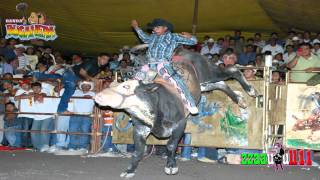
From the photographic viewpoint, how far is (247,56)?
13609 mm

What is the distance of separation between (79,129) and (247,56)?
5304 millimetres

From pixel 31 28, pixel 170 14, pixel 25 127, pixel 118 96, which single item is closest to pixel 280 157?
pixel 118 96

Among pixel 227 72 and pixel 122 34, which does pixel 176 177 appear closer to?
pixel 227 72

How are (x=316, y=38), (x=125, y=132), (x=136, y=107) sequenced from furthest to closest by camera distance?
1. (x=316, y=38)
2. (x=125, y=132)
3. (x=136, y=107)

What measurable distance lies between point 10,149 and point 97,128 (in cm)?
223

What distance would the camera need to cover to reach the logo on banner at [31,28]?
14.5 m

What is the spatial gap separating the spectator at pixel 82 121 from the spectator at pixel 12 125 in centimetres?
133

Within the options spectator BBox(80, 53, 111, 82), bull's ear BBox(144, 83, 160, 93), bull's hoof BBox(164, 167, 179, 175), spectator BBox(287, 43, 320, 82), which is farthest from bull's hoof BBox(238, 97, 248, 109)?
spectator BBox(80, 53, 111, 82)

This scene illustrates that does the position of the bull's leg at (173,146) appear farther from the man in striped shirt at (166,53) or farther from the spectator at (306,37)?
the spectator at (306,37)

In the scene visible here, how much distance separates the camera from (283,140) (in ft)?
30.5

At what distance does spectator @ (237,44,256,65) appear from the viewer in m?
13.5

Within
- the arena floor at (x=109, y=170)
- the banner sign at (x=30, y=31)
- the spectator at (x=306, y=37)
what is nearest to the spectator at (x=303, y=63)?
the arena floor at (x=109, y=170)

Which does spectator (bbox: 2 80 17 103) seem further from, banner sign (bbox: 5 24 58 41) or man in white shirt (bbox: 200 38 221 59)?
man in white shirt (bbox: 200 38 221 59)

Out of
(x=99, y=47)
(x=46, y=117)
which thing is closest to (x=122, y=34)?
(x=99, y=47)
